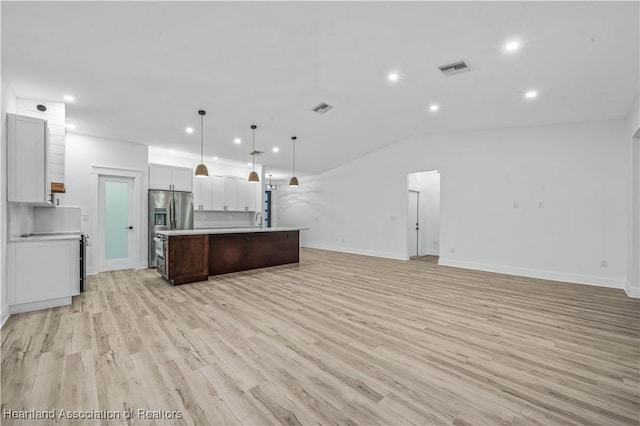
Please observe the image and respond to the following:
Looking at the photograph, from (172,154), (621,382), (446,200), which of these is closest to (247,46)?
(621,382)

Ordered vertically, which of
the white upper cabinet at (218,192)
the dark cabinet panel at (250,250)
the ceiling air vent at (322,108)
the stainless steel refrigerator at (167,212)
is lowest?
the dark cabinet panel at (250,250)

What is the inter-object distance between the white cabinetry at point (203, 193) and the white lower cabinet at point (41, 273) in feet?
12.8

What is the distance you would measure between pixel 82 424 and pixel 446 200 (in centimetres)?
713

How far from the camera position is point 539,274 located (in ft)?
18.2

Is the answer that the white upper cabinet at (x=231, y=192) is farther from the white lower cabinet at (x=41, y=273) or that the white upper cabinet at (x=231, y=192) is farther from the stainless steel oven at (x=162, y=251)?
the white lower cabinet at (x=41, y=273)

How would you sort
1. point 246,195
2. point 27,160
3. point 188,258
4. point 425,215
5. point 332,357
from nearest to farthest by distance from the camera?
point 332,357 < point 27,160 < point 188,258 < point 246,195 < point 425,215

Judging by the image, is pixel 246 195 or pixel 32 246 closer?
pixel 32 246

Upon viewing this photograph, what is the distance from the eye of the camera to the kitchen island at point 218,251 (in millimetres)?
4750

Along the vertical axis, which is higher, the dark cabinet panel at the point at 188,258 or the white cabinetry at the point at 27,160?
the white cabinetry at the point at 27,160

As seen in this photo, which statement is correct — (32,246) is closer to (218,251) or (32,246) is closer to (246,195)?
(218,251)

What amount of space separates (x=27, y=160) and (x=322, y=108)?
4.46 meters

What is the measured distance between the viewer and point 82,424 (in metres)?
1.57

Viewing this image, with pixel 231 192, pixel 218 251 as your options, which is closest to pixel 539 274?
pixel 218 251

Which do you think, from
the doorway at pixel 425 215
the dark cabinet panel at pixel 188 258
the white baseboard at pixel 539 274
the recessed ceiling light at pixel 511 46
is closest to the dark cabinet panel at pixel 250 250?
the dark cabinet panel at pixel 188 258
